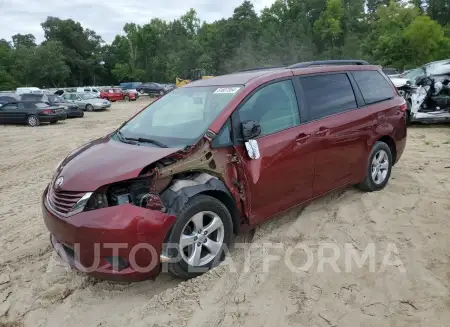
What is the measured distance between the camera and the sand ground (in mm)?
2850

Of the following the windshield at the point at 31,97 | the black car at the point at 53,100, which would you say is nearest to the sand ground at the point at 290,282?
the black car at the point at 53,100

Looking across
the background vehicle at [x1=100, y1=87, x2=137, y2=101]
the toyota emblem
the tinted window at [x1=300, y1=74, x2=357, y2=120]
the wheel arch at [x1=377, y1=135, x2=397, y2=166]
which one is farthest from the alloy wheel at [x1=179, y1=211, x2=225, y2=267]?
the background vehicle at [x1=100, y1=87, x2=137, y2=101]

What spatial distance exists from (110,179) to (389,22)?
5906 centimetres

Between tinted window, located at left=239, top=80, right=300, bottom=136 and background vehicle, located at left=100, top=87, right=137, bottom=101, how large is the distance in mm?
36762

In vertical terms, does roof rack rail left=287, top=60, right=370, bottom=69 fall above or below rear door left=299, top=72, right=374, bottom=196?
above

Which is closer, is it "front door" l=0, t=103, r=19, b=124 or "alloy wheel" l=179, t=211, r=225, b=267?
"alloy wheel" l=179, t=211, r=225, b=267

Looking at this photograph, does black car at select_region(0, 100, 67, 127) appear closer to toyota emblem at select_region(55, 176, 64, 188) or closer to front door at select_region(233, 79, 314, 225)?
toyota emblem at select_region(55, 176, 64, 188)

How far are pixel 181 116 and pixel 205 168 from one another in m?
0.86

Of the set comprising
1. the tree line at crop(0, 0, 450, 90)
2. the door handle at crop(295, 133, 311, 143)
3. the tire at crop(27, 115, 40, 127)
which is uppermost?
the tree line at crop(0, 0, 450, 90)

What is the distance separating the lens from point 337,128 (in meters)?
4.39

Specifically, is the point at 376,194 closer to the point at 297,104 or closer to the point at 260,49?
the point at 297,104

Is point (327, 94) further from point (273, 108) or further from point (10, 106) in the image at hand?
point (10, 106)

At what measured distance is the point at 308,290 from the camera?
3.10 meters

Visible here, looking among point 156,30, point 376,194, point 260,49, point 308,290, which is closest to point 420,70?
point 376,194
